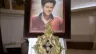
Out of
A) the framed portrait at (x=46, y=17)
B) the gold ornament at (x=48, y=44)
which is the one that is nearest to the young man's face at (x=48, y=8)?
the framed portrait at (x=46, y=17)

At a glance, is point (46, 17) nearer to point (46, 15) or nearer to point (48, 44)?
point (46, 15)

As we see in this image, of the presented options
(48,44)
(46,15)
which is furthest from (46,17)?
(48,44)

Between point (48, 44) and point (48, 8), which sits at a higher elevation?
point (48, 8)

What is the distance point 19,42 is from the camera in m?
2.14

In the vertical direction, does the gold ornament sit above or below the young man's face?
below

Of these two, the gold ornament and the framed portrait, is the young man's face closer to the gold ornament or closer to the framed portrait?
the framed portrait

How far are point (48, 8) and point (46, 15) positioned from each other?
5cm

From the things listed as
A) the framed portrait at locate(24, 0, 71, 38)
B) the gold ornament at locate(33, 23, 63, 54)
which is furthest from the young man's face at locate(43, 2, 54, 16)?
the gold ornament at locate(33, 23, 63, 54)

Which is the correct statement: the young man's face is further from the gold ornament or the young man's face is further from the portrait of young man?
the gold ornament

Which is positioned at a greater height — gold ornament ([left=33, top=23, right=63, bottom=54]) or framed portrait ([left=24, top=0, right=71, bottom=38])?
framed portrait ([left=24, top=0, right=71, bottom=38])

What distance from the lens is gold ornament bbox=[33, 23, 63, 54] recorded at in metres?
1.18

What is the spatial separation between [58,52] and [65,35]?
141mm

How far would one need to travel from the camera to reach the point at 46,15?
128 cm

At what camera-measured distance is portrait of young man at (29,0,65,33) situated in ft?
4.17
